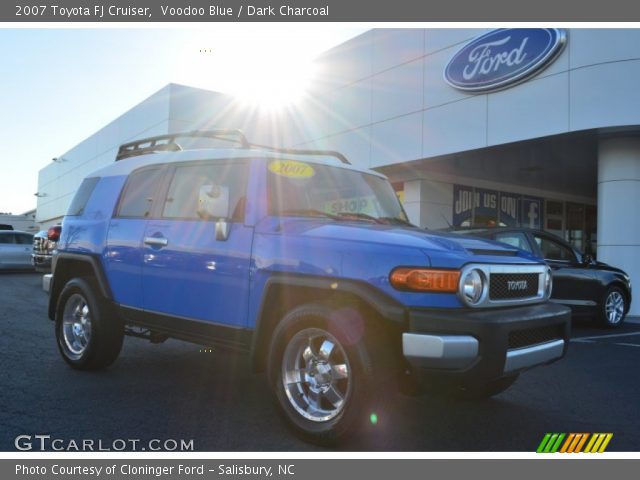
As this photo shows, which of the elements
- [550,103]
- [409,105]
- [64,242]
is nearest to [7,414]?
[64,242]

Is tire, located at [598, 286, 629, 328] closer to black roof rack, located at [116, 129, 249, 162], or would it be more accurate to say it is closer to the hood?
the hood

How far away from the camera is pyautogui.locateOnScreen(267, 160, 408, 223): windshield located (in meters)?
4.26

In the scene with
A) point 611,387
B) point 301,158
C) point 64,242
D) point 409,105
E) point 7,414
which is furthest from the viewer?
point 409,105

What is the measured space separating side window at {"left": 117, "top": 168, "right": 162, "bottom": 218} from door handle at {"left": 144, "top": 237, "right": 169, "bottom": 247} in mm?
304

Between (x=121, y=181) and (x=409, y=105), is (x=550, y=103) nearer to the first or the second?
(x=409, y=105)

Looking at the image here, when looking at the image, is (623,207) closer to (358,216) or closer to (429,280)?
(358,216)

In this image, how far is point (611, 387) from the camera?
5.29 m

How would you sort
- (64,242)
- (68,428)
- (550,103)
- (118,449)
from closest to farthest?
(118,449), (68,428), (64,242), (550,103)

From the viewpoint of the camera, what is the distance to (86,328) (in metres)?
5.36

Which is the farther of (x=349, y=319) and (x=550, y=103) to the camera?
(x=550, y=103)

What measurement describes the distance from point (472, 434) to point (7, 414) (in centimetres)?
325

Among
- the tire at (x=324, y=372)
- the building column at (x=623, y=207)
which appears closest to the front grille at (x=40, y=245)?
the tire at (x=324, y=372)

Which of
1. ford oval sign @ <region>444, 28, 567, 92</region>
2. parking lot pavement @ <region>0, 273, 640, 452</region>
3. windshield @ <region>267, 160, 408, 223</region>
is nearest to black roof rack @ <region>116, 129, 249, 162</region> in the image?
windshield @ <region>267, 160, 408, 223</region>

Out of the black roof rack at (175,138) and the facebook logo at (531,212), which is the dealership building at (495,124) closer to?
the facebook logo at (531,212)
